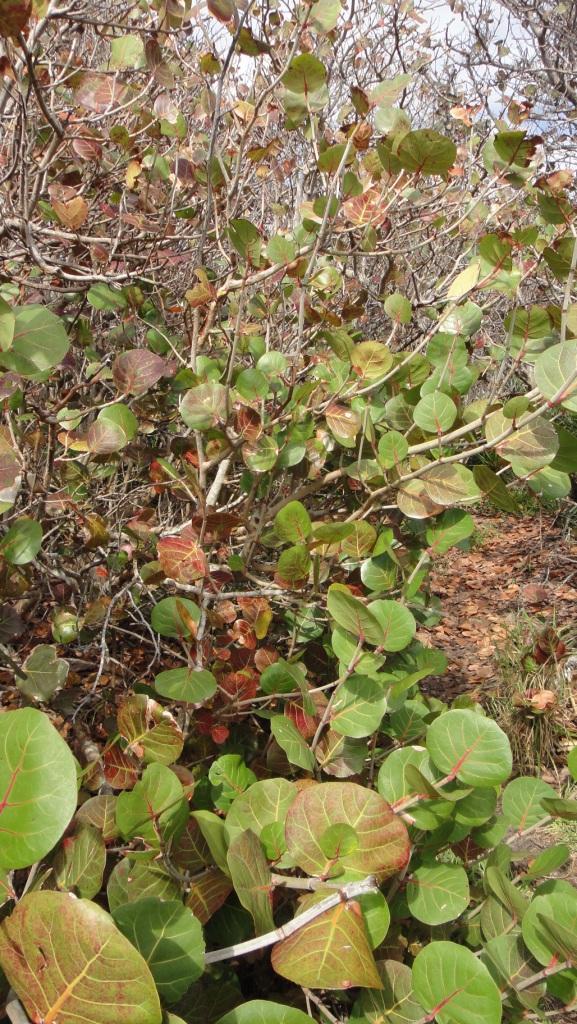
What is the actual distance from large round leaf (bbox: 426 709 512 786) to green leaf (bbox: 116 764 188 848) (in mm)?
368

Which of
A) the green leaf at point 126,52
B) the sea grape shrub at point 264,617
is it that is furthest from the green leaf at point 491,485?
the green leaf at point 126,52

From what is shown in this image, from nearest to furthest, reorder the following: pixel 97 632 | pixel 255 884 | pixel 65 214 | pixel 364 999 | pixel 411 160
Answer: pixel 255 884, pixel 364 999, pixel 411 160, pixel 65 214, pixel 97 632

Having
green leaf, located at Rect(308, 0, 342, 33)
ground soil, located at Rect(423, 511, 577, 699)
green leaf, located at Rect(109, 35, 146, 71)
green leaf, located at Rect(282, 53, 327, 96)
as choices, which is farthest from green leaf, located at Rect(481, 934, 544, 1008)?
ground soil, located at Rect(423, 511, 577, 699)

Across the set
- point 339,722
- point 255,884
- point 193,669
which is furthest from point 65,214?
point 255,884

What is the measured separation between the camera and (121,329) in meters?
1.83

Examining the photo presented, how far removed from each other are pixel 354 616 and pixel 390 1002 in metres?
0.54

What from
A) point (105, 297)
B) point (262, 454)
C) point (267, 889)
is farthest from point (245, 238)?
point (267, 889)

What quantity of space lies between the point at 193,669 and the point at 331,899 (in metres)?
0.52

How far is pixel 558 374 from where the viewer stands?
3.51 feet

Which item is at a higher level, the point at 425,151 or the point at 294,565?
the point at 425,151

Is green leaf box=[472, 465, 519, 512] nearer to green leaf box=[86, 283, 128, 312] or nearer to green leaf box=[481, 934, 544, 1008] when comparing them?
green leaf box=[481, 934, 544, 1008]

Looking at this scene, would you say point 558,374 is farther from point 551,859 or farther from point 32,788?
point 32,788

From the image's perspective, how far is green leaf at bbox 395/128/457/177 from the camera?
4.02 ft

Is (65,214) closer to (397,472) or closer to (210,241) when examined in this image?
(210,241)
